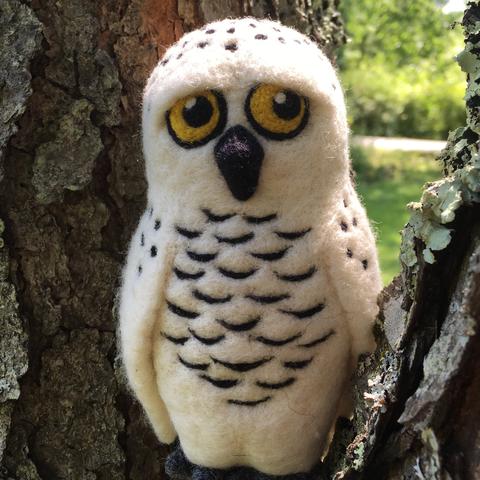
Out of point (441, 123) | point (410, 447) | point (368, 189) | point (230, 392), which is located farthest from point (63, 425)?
point (441, 123)

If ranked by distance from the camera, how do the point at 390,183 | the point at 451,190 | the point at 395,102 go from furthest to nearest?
the point at 395,102 → the point at 390,183 → the point at 451,190

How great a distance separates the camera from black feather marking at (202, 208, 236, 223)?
2.39ft

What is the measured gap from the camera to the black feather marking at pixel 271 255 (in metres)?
0.73

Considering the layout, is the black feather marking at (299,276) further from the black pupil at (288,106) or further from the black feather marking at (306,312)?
the black pupil at (288,106)

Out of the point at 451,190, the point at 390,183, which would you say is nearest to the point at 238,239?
the point at 451,190

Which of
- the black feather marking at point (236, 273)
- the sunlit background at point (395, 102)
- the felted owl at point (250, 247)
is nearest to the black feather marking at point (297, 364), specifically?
the felted owl at point (250, 247)

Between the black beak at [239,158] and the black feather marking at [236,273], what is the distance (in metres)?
0.08

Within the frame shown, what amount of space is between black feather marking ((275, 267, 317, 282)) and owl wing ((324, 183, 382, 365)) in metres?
0.02

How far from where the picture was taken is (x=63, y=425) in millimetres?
980

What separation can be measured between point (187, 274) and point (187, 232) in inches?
1.7

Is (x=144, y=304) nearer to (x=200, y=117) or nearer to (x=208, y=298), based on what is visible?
(x=208, y=298)

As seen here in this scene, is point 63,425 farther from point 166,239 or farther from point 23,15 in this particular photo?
point 23,15

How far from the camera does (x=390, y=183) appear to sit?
16.9ft

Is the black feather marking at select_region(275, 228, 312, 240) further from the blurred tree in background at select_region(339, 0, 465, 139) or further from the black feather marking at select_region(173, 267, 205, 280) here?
the blurred tree in background at select_region(339, 0, 465, 139)
